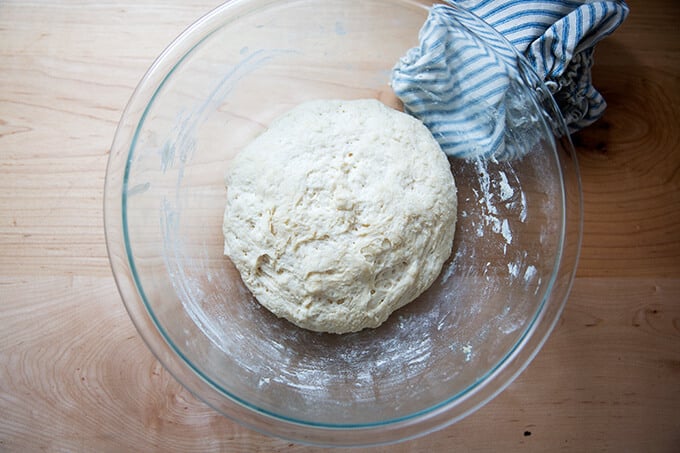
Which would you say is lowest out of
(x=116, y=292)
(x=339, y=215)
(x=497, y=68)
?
(x=116, y=292)

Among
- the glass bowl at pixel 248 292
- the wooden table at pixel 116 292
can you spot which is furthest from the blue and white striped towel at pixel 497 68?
the wooden table at pixel 116 292

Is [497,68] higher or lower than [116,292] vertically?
higher

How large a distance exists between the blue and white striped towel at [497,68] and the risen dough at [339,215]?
0.34 feet

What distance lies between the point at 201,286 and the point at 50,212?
1.36 ft

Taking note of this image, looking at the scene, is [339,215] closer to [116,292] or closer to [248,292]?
[248,292]

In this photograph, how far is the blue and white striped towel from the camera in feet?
3.52

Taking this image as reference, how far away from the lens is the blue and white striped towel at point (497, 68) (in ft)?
3.52

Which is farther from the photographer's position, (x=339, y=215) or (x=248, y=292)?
(x=248, y=292)

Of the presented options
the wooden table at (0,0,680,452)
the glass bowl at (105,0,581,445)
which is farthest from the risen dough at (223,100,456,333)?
the wooden table at (0,0,680,452)

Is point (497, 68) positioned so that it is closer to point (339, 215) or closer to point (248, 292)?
point (339, 215)

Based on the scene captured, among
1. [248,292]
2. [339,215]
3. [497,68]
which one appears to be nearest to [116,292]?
[248,292]

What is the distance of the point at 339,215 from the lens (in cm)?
102

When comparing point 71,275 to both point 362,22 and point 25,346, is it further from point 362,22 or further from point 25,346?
point 362,22

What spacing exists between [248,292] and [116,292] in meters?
0.32
